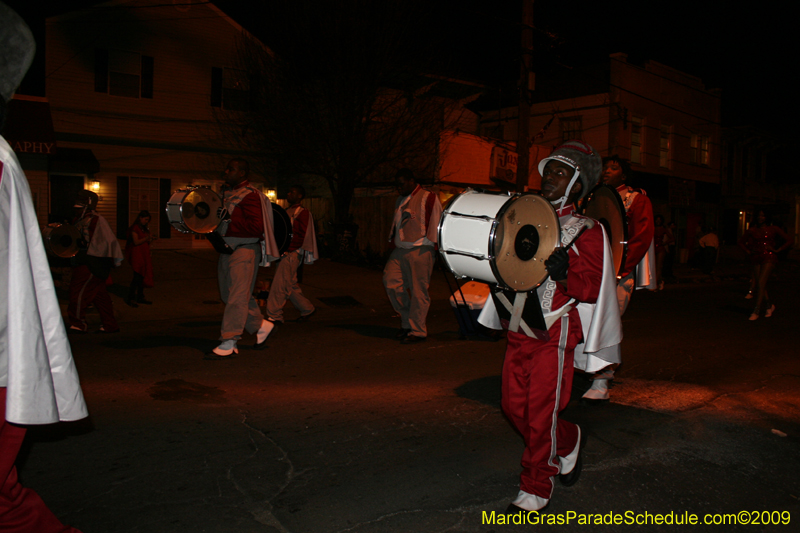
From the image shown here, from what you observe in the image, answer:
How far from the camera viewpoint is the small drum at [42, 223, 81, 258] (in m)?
8.18

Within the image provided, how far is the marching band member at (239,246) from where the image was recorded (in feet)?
21.6

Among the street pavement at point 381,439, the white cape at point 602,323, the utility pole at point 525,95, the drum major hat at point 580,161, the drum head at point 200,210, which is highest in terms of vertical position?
the utility pole at point 525,95

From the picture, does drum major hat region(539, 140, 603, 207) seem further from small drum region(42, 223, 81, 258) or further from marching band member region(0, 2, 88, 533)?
small drum region(42, 223, 81, 258)

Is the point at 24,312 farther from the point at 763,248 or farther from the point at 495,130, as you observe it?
→ the point at 495,130

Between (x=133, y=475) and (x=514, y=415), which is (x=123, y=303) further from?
(x=514, y=415)

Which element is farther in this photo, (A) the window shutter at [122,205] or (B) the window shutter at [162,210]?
(B) the window shutter at [162,210]

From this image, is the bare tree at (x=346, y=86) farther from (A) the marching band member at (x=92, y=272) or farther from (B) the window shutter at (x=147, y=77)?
(A) the marching band member at (x=92, y=272)

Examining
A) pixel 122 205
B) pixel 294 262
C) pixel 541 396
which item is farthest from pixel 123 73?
pixel 541 396

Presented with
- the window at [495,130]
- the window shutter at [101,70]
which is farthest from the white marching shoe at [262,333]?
the window at [495,130]

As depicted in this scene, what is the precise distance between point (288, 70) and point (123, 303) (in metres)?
9.31

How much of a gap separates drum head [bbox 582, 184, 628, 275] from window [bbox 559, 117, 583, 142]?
22326 millimetres

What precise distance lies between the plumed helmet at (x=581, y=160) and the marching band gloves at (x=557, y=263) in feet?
1.95

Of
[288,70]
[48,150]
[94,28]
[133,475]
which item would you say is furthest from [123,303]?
[94,28]

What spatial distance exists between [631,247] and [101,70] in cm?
1822
